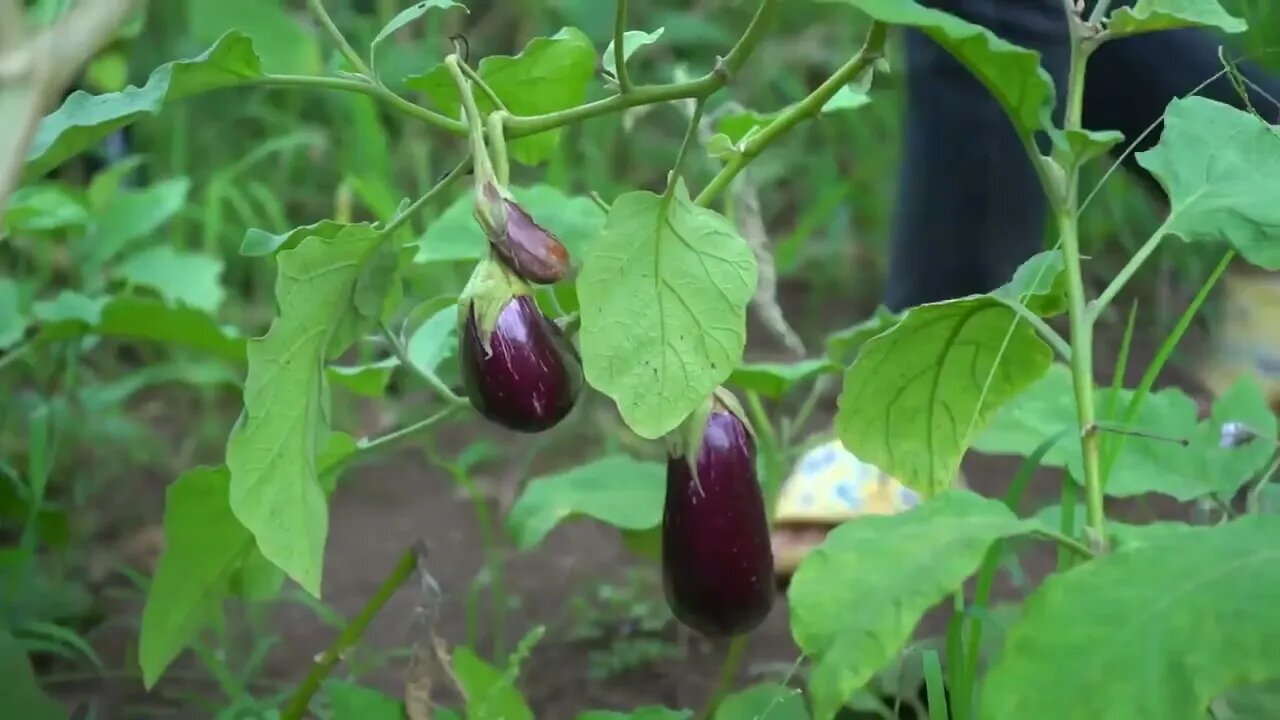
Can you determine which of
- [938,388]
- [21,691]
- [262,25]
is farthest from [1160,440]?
[21,691]

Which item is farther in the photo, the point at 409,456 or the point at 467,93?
the point at 409,456

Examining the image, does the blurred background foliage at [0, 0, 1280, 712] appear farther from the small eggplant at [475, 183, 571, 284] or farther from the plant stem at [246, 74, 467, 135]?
the small eggplant at [475, 183, 571, 284]

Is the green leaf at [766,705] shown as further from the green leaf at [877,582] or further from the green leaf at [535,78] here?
the green leaf at [535,78]

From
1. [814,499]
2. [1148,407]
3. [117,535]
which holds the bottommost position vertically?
[117,535]

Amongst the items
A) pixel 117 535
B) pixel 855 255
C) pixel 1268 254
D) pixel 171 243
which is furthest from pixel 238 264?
pixel 1268 254

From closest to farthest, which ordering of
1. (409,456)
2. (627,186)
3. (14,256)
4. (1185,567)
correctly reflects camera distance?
(1185,567) < (409,456) < (14,256) < (627,186)

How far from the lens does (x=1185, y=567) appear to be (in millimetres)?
443

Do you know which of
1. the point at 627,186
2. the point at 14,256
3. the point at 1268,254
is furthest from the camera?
the point at 627,186

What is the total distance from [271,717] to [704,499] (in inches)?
14.6

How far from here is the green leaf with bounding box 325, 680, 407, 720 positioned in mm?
749

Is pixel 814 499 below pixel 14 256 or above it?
above

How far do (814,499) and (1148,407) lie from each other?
0.44 meters

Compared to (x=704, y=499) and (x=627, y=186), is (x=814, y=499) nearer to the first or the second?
(x=704, y=499)

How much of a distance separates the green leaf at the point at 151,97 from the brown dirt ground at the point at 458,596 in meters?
0.34
